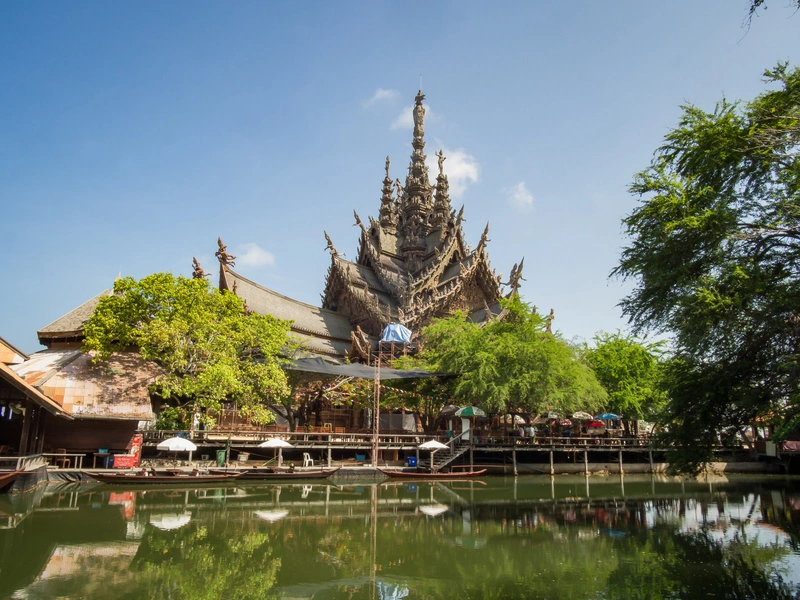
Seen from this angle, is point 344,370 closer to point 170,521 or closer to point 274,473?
point 274,473

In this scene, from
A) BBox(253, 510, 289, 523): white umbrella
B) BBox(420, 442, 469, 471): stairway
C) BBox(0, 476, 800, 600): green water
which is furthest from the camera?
BBox(420, 442, 469, 471): stairway

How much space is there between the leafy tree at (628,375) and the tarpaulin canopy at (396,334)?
35.3ft

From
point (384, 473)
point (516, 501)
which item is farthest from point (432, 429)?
point (516, 501)

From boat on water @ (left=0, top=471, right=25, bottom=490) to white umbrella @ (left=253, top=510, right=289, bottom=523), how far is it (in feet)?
24.3

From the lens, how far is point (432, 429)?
3041cm

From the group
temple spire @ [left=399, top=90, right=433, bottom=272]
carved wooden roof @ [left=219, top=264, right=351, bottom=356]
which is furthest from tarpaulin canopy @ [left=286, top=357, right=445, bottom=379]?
temple spire @ [left=399, top=90, right=433, bottom=272]

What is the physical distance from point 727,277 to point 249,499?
47.4 feet

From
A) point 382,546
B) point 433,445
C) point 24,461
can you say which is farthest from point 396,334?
point 382,546

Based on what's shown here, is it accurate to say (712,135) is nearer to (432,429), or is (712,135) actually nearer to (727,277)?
(727,277)

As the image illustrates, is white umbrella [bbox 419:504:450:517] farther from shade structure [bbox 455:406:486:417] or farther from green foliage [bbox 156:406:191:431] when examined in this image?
green foliage [bbox 156:406:191:431]

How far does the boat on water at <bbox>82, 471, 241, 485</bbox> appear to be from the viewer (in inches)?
757

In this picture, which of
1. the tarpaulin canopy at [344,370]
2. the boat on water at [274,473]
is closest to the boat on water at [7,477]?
the boat on water at [274,473]

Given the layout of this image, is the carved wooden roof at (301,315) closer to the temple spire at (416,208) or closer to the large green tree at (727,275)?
the temple spire at (416,208)

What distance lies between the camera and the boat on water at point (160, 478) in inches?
757
